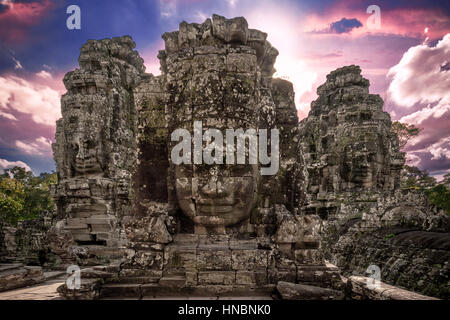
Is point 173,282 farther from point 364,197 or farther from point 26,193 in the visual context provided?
point 26,193

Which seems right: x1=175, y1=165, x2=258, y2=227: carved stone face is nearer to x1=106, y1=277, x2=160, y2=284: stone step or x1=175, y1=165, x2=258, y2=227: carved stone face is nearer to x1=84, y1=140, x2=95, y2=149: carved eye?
x1=106, y1=277, x2=160, y2=284: stone step

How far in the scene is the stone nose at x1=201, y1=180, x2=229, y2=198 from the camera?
3.27 metres

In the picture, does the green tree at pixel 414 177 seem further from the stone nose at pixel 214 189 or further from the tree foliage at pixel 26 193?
the tree foliage at pixel 26 193

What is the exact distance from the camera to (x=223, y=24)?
3.62 m

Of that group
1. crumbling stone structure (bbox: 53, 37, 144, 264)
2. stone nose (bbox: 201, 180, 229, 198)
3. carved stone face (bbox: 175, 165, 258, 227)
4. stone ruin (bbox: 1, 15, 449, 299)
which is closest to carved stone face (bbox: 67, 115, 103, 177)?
crumbling stone structure (bbox: 53, 37, 144, 264)

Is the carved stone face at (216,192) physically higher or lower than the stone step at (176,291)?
higher

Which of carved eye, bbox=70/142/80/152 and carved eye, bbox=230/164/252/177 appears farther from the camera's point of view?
carved eye, bbox=70/142/80/152

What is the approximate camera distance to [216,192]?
129 inches

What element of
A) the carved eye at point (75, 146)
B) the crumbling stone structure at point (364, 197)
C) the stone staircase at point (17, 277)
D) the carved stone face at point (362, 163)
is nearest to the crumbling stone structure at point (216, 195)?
the crumbling stone structure at point (364, 197)

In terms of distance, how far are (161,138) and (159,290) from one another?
201cm

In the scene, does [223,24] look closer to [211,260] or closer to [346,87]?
[211,260]

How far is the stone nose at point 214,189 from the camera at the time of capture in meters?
3.27

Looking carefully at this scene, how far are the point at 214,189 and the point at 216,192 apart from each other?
45 mm
